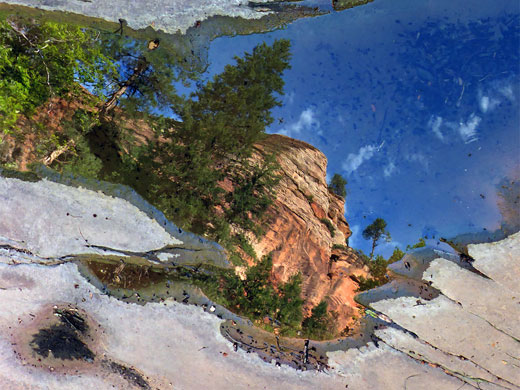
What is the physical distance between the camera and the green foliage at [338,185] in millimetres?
8139

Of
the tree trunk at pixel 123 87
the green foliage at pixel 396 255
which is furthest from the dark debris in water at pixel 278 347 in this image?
the tree trunk at pixel 123 87

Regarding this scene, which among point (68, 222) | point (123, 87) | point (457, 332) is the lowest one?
point (68, 222)

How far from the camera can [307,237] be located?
7430 mm

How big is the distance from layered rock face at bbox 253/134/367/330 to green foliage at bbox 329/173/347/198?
1.24ft

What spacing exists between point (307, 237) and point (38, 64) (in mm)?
6856

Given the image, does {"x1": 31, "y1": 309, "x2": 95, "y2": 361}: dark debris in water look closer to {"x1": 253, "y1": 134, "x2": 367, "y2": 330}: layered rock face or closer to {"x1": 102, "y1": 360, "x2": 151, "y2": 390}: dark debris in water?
{"x1": 102, "y1": 360, "x2": 151, "y2": 390}: dark debris in water

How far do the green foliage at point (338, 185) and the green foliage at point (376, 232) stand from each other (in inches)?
51.0

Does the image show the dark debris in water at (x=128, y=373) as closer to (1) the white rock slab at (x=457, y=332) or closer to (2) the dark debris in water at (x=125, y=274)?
(2) the dark debris in water at (x=125, y=274)

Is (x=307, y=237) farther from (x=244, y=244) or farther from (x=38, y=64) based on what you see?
(x=38, y=64)

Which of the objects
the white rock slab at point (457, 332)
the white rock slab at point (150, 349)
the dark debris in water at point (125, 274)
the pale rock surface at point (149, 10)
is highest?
the pale rock surface at point (149, 10)

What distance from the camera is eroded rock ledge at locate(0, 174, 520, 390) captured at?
585 centimetres

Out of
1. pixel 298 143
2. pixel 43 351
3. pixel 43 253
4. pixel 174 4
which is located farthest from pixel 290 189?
pixel 43 351

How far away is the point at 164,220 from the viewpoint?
582 cm

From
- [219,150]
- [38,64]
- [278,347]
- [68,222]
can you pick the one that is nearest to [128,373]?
[278,347]
